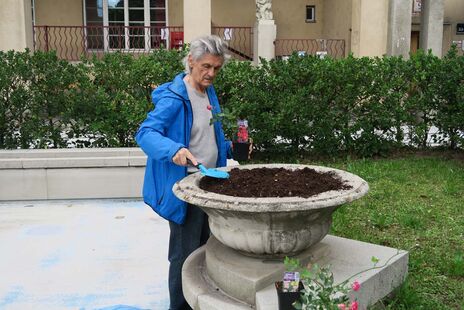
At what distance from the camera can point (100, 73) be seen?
25.6ft

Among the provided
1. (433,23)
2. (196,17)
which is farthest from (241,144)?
(433,23)

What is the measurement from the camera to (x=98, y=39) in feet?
53.8

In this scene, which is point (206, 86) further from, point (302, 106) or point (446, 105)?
point (446, 105)

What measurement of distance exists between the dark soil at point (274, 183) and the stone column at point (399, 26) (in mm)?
10802

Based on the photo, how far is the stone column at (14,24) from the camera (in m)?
11.8

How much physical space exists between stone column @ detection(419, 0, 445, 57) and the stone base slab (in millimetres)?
11772

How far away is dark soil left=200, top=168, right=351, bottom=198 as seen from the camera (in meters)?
3.19

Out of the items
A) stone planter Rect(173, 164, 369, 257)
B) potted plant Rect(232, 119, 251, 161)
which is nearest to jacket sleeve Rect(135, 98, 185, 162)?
stone planter Rect(173, 164, 369, 257)

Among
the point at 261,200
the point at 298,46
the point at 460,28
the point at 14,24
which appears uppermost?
the point at 460,28

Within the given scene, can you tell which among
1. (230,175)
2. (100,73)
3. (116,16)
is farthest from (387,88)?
(116,16)

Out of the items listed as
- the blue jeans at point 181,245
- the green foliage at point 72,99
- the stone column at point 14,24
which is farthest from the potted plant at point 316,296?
the stone column at point 14,24

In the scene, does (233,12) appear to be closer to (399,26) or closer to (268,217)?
(399,26)

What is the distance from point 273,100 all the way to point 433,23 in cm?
792

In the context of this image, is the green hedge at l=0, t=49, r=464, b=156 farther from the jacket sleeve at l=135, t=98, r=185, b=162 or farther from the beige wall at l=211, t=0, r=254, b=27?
the beige wall at l=211, t=0, r=254, b=27
